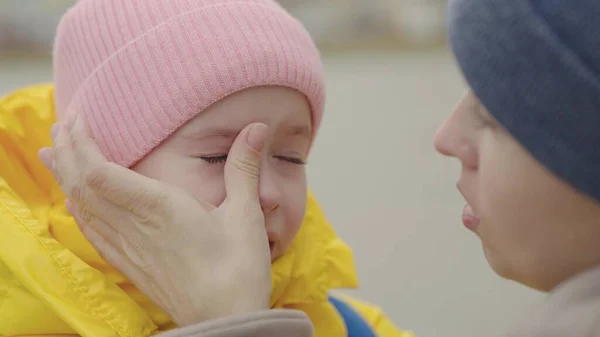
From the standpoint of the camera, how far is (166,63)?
0.91 metres

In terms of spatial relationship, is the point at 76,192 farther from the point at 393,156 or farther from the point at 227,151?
the point at 393,156

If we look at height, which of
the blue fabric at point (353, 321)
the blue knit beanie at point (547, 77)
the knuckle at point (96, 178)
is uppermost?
the blue knit beanie at point (547, 77)

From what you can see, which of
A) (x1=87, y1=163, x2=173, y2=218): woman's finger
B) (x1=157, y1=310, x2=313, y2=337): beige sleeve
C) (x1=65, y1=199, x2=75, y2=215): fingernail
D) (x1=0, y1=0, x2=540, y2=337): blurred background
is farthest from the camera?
(x1=0, y1=0, x2=540, y2=337): blurred background

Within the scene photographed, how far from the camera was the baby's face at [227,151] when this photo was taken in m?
0.89

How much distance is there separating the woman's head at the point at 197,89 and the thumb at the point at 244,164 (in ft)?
0.11

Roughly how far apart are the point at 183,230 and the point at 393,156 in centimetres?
171

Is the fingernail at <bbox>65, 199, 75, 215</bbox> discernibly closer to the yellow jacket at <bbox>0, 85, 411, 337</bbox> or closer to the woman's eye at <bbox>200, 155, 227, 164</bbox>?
the yellow jacket at <bbox>0, 85, 411, 337</bbox>

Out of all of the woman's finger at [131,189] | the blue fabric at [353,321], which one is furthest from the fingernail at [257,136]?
the blue fabric at [353,321]

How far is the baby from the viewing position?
2.89ft

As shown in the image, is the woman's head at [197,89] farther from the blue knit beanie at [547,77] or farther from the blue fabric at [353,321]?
the blue knit beanie at [547,77]

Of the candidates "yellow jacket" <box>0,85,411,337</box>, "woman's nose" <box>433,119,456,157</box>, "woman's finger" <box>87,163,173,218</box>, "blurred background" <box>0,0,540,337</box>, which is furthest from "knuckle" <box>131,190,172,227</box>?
"blurred background" <box>0,0,540,337</box>

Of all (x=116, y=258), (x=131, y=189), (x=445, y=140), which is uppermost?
(x=445, y=140)

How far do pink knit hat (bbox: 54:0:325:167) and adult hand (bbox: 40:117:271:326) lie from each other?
0.05 m

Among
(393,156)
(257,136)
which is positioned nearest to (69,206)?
(257,136)
